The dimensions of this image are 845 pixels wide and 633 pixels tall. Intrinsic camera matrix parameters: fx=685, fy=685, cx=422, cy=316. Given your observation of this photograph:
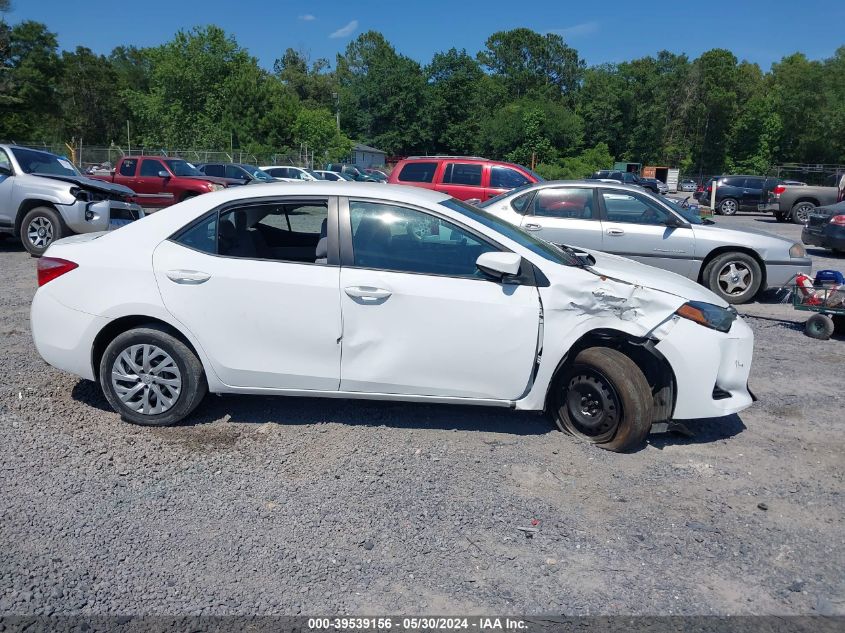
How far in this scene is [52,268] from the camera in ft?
15.4

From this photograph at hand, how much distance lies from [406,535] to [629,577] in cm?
110

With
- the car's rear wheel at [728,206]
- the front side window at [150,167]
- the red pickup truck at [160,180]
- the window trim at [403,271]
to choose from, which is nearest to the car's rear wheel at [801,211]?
the car's rear wheel at [728,206]

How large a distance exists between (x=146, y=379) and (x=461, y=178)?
34.8 feet

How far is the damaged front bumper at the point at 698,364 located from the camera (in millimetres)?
4336

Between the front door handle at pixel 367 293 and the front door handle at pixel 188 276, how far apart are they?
0.94 m

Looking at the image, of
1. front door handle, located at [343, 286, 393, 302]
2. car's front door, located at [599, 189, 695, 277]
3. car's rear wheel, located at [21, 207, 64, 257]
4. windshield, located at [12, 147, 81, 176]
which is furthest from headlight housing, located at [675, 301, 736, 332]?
windshield, located at [12, 147, 81, 176]

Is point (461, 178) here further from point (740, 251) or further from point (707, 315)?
point (707, 315)

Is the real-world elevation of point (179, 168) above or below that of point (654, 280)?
above

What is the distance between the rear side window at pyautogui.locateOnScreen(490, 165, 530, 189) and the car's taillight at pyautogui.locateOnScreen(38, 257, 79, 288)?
34.5 ft

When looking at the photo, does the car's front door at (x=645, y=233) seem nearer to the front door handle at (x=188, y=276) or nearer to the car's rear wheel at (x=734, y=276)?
the car's rear wheel at (x=734, y=276)

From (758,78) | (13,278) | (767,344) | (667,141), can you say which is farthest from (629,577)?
(758,78)

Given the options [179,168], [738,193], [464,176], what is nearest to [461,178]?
[464,176]

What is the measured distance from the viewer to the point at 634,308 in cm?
439

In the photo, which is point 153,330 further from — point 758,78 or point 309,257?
point 758,78
